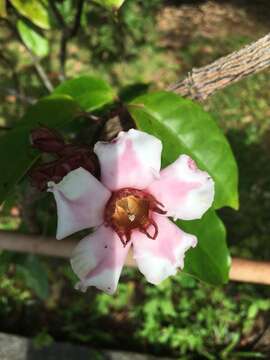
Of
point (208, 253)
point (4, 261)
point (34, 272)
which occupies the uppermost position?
point (208, 253)

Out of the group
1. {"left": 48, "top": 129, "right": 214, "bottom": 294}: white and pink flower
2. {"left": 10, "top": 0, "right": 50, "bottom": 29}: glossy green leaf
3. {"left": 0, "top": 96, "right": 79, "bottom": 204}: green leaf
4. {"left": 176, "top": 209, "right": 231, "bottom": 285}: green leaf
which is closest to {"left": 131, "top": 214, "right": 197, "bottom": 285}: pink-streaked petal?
{"left": 48, "top": 129, "right": 214, "bottom": 294}: white and pink flower

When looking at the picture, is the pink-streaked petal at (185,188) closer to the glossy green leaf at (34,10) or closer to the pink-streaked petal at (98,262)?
the pink-streaked petal at (98,262)

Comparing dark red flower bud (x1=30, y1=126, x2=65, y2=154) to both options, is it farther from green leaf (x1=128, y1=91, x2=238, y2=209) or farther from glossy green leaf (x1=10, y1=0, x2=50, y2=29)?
glossy green leaf (x1=10, y1=0, x2=50, y2=29)

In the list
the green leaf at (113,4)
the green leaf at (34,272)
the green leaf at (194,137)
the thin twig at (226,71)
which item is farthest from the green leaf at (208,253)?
the green leaf at (34,272)

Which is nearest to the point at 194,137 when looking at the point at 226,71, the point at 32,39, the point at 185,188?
the point at 226,71

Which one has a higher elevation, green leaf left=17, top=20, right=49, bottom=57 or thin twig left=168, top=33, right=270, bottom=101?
thin twig left=168, top=33, right=270, bottom=101

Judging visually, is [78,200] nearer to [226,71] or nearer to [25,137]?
[25,137]

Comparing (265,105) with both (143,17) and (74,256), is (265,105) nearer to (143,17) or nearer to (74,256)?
(143,17)
